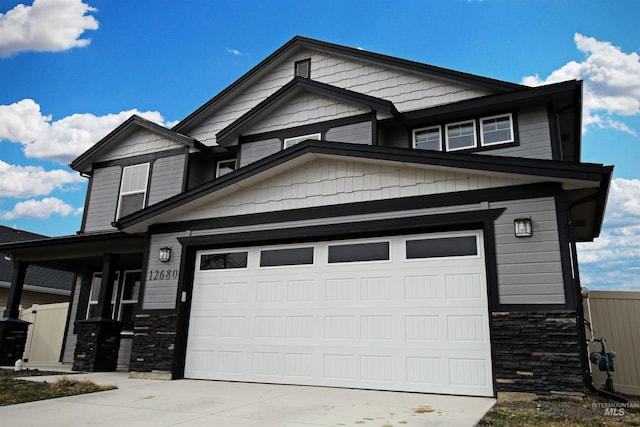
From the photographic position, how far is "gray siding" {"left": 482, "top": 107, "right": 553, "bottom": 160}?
884 cm

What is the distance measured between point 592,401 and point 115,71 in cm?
1915

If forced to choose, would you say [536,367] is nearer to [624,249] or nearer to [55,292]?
[624,249]

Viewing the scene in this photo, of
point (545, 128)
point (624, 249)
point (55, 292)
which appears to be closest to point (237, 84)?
point (545, 128)

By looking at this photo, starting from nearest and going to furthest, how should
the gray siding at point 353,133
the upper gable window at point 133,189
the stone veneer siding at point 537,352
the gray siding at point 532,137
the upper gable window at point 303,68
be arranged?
the stone veneer siding at point 537,352 → the gray siding at point 532,137 → the gray siding at point 353,133 → the upper gable window at point 303,68 → the upper gable window at point 133,189

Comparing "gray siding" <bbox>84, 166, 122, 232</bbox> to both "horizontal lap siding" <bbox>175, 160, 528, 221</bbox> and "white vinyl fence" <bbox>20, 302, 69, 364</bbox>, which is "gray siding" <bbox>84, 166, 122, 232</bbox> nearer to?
"white vinyl fence" <bbox>20, 302, 69, 364</bbox>

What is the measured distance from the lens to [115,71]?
18688 mm

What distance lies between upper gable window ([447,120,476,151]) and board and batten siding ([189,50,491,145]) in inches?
22.5

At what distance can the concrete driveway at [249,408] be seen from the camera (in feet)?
15.8

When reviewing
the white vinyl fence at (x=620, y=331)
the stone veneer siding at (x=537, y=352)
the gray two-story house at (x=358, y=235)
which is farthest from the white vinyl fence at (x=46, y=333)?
the white vinyl fence at (x=620, y=331)

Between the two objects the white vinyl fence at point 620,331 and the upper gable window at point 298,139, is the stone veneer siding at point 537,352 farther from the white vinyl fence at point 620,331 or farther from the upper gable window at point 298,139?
the upper gable window at point 298,139

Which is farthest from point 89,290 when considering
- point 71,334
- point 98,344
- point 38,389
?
point 38,389

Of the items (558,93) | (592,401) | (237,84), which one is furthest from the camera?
(237,84)

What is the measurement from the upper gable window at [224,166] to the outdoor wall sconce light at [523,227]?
765cm

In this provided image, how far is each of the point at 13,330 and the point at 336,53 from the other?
10.8 metres
